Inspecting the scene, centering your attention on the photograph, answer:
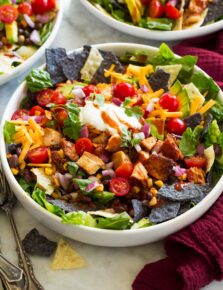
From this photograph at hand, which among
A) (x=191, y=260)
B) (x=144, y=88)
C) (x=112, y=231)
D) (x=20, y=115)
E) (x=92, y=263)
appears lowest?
(x=92, y=263)

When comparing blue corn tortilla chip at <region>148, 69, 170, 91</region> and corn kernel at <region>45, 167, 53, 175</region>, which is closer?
corn kernel at <region>45, 167, 53, 175</region>

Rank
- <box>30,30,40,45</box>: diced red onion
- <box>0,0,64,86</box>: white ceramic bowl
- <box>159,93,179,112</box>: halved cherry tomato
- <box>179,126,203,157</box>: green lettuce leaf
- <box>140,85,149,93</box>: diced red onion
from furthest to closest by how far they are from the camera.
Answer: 1. <box>30,30,40,45</box>: diced red onion
2. <box>0,0,64,86</box>: white ceramic bowl
3. <box>140,85,149,93</box>: diced red onion
4. <box>159,93,179,112</box>: halved cherry tomato
5. <box>179,126,203,157</box>: green lettuce leaf

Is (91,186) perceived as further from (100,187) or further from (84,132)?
(84,132)

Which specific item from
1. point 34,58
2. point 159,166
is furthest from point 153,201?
point 34,58

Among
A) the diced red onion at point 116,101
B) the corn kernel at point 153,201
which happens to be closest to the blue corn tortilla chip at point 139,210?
the corn kernel at point 153,201

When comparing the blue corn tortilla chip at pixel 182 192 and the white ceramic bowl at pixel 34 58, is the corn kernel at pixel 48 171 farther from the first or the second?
the white ceramic bowl at pixel 34 58

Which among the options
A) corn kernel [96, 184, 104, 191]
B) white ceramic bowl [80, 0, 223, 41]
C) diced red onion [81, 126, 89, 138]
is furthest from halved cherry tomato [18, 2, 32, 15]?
corn kernel [96, 184, 104, 191]

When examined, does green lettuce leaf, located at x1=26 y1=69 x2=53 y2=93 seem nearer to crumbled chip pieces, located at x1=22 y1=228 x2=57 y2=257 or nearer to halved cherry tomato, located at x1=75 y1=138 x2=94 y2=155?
halved cherry tomato, located at x1=75 y1=138 x2=94 y2=155
